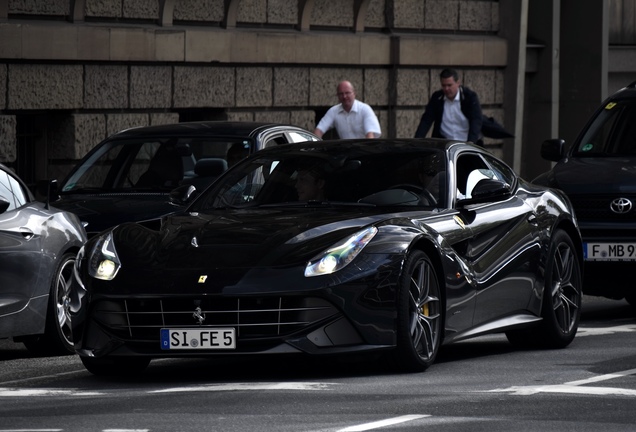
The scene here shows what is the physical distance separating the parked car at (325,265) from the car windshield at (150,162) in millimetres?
2929

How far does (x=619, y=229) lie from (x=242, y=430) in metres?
6.75

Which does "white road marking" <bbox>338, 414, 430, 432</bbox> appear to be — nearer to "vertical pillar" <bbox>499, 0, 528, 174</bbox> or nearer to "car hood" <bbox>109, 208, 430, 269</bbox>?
"car hood" <bbox>109, 208, 430, 269</bbox>

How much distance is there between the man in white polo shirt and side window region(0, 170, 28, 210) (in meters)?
6.70

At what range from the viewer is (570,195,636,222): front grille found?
13.6 meters

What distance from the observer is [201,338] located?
9.15 m

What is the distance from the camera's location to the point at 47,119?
63.7 ft

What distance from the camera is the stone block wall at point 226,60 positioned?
61.7 ft

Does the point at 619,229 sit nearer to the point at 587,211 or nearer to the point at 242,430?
the point at 587,211

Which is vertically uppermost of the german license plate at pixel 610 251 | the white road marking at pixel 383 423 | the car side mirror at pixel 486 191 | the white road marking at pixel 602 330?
the car side mirror at pixel 486 191

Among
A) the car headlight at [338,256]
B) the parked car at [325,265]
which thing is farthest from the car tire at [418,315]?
the car headlight at [338,256]

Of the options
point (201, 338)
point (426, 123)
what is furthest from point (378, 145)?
point (426, 123)

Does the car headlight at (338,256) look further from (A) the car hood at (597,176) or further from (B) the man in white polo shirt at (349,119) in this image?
(B) the man in white polo shirt at (349,119)

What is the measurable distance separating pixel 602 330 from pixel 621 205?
4.52 ft

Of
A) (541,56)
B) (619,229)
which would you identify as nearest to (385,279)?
(619,229)
